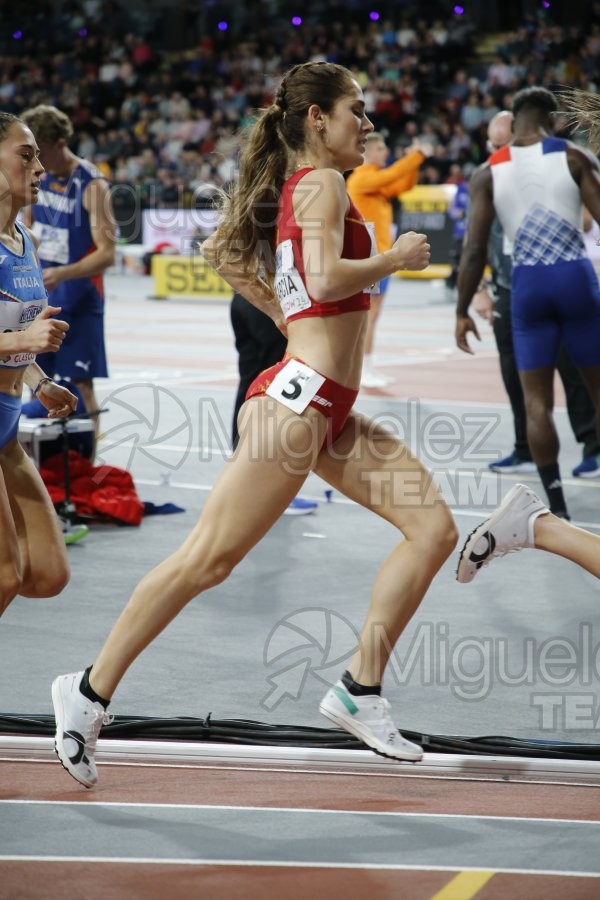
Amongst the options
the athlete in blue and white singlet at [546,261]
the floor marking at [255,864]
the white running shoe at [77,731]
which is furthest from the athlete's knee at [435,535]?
the athlete in blue and white singlet at [546,261]

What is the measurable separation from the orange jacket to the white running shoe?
8815 millimetres

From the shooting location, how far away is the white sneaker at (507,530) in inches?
164

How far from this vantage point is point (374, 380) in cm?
1296

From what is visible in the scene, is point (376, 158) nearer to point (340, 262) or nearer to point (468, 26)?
point (340, 262)

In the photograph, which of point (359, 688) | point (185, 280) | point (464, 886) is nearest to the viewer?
point (464, 886)

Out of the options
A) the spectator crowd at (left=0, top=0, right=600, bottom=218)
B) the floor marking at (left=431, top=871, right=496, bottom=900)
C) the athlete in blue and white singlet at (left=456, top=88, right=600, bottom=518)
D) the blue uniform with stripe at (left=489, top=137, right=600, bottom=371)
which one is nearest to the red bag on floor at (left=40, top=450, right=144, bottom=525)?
the athlete in blue and white singlet at (left=456, top=88, right=600, bottom=518)

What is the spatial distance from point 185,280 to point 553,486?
1690cm

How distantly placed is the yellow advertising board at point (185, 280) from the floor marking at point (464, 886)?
2045 cm

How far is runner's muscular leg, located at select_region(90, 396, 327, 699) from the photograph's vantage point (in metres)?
3.65

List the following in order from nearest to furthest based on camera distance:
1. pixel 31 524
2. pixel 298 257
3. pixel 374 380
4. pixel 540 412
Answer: pixel 298 257 < pixel 31 524 < pixel 540 412 < pixel 374 380

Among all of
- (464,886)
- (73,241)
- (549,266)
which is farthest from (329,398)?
(73,241)

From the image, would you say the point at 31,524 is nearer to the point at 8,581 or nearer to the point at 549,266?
the point at 8,581

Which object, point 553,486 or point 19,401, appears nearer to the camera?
point 19,401

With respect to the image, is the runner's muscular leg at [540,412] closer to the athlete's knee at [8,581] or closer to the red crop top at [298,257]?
the red crop top at [298,257]
